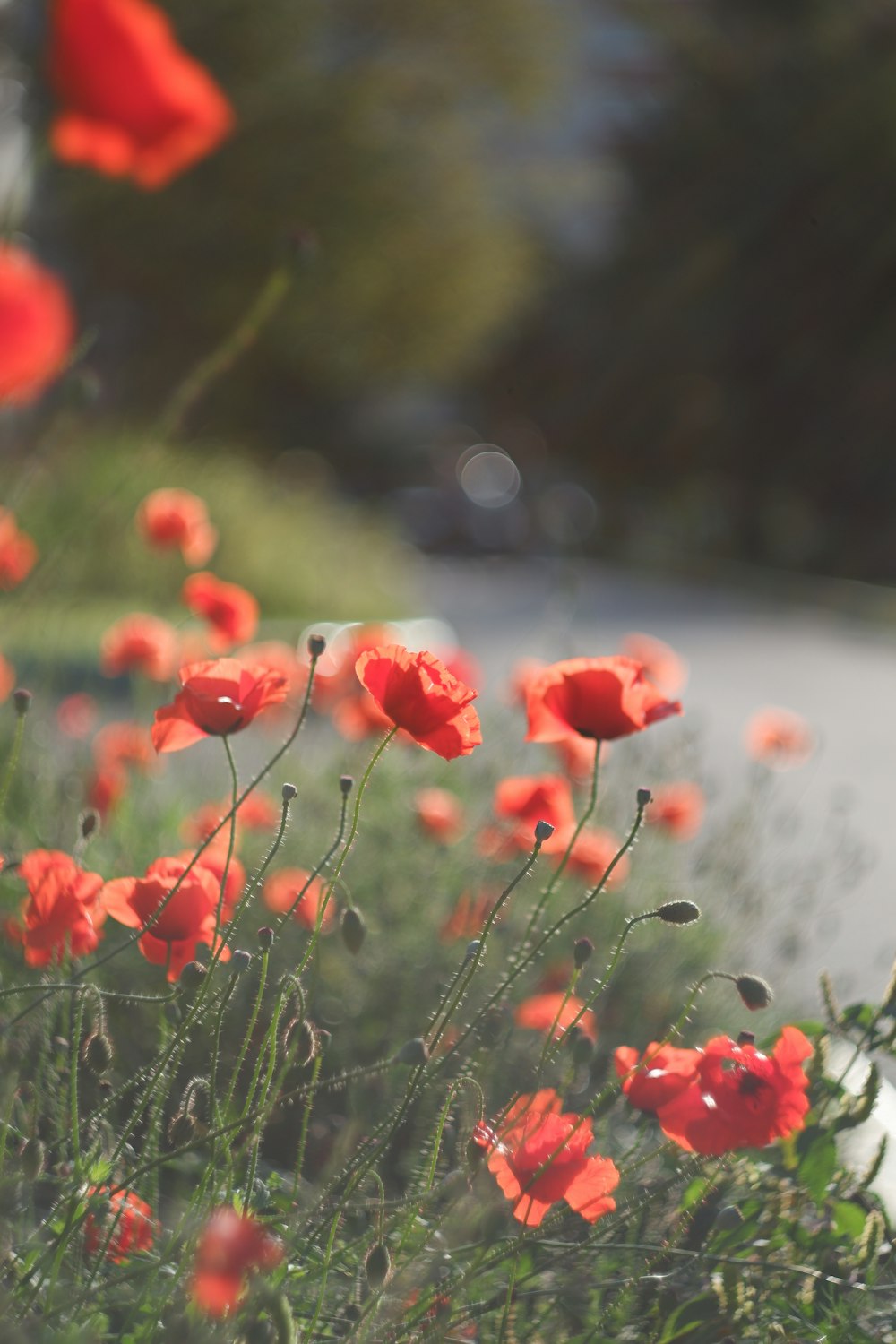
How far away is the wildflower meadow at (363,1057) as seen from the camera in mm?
1104

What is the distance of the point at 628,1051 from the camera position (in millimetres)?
1393

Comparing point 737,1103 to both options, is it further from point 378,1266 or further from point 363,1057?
point 363,1057

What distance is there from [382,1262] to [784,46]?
22920 mm

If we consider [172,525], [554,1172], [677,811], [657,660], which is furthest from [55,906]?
[657,660]

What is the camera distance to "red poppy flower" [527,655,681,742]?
143cm

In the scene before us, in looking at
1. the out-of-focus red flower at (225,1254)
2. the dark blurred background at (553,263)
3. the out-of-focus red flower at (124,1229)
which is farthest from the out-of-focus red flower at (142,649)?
the dark blurred background at (553,263)

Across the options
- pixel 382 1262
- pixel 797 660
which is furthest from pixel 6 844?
pixel 797 660

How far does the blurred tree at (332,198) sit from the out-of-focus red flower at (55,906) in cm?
1622

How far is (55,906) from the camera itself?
1368mm

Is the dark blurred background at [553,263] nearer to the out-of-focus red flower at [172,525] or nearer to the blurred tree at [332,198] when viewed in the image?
the blurred tree at [332,198]

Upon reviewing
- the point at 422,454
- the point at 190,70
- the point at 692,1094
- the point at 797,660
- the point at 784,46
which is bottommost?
the point at 422,454

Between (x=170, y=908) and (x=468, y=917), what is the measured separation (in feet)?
3.20

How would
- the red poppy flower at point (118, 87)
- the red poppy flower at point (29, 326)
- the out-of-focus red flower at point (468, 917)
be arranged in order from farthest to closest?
the out-of-focus red flower at point (468, 917), the red poppy flower at point (118, 87), the red poppy flower at point (29, 326)

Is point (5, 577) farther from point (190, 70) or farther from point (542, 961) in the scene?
point (190, 70)
